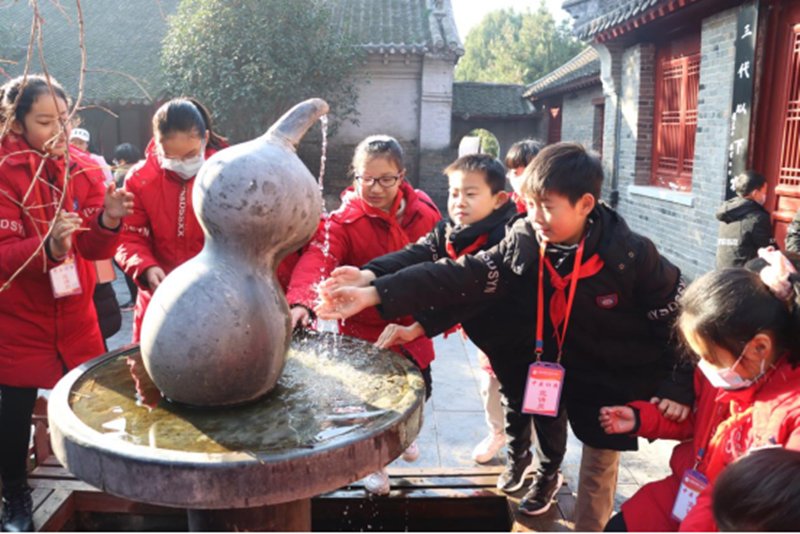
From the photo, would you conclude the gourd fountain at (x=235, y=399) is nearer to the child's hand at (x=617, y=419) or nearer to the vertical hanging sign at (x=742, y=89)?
the child's hand at (x=617, y=419)

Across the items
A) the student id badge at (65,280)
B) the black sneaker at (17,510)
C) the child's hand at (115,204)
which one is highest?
the child's hand at (115,204)

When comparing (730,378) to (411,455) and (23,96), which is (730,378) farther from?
(23,96)

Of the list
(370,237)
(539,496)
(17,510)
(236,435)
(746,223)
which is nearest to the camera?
(236,435)

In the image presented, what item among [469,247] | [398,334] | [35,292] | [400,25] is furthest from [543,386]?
[400,25]

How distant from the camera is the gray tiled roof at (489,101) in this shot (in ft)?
64.5

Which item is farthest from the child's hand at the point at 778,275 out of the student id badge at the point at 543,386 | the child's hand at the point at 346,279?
the child's hand at the point at 346,279

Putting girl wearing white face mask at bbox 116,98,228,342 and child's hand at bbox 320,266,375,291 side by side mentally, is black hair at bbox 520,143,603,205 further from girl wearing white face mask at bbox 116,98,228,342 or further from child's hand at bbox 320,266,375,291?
girl wearing white face mask at bbox 116,98,228,342

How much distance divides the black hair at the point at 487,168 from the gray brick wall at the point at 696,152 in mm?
5296

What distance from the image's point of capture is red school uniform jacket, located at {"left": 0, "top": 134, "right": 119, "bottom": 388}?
2586 mm

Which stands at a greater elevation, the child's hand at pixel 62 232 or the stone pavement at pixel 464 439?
the child's hand at pixel 62 232

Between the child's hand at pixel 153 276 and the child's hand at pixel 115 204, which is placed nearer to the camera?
the child's hand at pixel 115 204

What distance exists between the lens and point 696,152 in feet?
25.6

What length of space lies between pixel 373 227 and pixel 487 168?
1.98ft

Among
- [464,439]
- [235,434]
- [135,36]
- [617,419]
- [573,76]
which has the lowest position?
[464,439]
